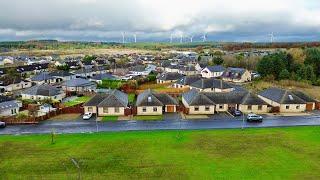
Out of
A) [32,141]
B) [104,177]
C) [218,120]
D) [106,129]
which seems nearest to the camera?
[104,177]

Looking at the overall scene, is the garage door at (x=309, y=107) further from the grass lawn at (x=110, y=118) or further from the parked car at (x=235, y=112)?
the grass lawn at (x=110, y=118)

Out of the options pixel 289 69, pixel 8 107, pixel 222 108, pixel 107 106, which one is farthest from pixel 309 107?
pixel 8 107

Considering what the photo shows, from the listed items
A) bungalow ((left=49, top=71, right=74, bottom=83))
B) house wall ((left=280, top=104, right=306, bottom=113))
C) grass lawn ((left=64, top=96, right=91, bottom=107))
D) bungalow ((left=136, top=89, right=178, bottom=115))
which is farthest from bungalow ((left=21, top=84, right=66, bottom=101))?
house wall ((left=280, top=104, right=306, bottom=113))

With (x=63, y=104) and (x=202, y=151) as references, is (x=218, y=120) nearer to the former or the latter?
(x=202, y=151)

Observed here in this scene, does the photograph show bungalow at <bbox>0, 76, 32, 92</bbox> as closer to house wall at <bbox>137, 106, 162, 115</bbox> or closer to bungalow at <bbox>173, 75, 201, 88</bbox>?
bungalow at <bbox>173, 75, 201, 88</bbox>

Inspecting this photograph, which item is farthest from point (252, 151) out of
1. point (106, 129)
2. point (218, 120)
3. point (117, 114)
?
point (117, 114)
